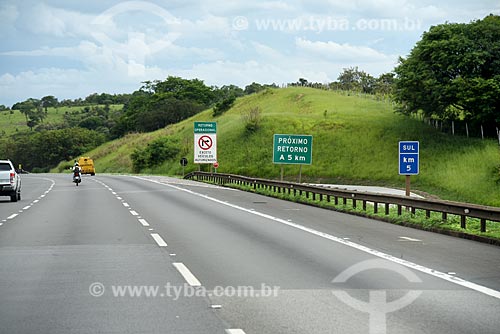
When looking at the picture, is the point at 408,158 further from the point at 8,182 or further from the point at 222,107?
the point at 222,107

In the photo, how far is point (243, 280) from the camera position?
870 centimetres

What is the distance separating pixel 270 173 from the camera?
213ft

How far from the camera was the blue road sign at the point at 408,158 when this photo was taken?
21031 mm

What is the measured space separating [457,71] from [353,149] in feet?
45.8

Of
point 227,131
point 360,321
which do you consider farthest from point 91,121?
point 360,321

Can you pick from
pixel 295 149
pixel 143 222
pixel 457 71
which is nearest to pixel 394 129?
pixel 457 71

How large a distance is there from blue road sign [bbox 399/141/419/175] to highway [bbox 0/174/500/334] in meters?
4.97

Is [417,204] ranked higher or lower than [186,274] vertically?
higher

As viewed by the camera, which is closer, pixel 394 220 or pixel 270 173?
pixel 394 220

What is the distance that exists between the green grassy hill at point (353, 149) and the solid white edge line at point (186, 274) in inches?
1377

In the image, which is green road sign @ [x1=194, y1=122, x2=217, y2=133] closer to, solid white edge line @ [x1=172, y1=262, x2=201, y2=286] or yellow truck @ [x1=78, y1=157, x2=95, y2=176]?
yellow truck @ [x1=78, y1=157, x2=95, y2=176]

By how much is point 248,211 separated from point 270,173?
4336 cm

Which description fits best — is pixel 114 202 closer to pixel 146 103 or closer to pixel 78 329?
pixel 78 329

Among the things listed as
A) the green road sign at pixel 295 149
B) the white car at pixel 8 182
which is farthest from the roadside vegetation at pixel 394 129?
the white car at pixel 8 182
